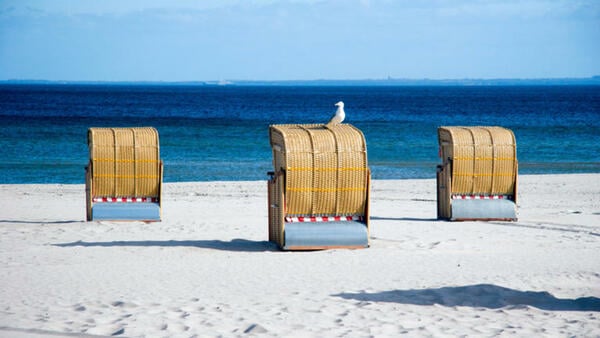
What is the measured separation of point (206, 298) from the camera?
1002 centimetres

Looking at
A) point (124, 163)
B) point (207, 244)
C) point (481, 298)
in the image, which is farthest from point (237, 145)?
point (481, 298)

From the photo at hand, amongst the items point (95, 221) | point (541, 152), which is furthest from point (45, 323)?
point (541, 152)

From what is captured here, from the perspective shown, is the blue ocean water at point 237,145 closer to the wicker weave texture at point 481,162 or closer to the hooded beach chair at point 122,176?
the wicker weave texture at point 481,162

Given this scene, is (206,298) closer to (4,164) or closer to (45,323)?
(45,323)

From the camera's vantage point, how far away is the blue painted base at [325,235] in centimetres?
1315

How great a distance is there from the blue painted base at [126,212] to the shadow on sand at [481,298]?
23.2 feet

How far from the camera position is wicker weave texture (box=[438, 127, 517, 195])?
17.0 metres

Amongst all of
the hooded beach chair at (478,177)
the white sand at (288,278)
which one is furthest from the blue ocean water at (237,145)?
the white sand at (288,278)

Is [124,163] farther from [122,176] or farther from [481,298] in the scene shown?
[481,298]

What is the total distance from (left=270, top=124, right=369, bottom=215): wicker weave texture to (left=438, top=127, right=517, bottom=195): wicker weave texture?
13.6 feet

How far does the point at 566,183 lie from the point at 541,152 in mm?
19306

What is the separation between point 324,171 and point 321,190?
0.29 m

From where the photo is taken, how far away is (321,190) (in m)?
13.2

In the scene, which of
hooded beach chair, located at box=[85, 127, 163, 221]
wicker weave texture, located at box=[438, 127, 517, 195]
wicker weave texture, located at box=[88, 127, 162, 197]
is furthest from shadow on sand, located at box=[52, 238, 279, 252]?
wicker weave texture, located at box=[438, 127, 517, 195]
